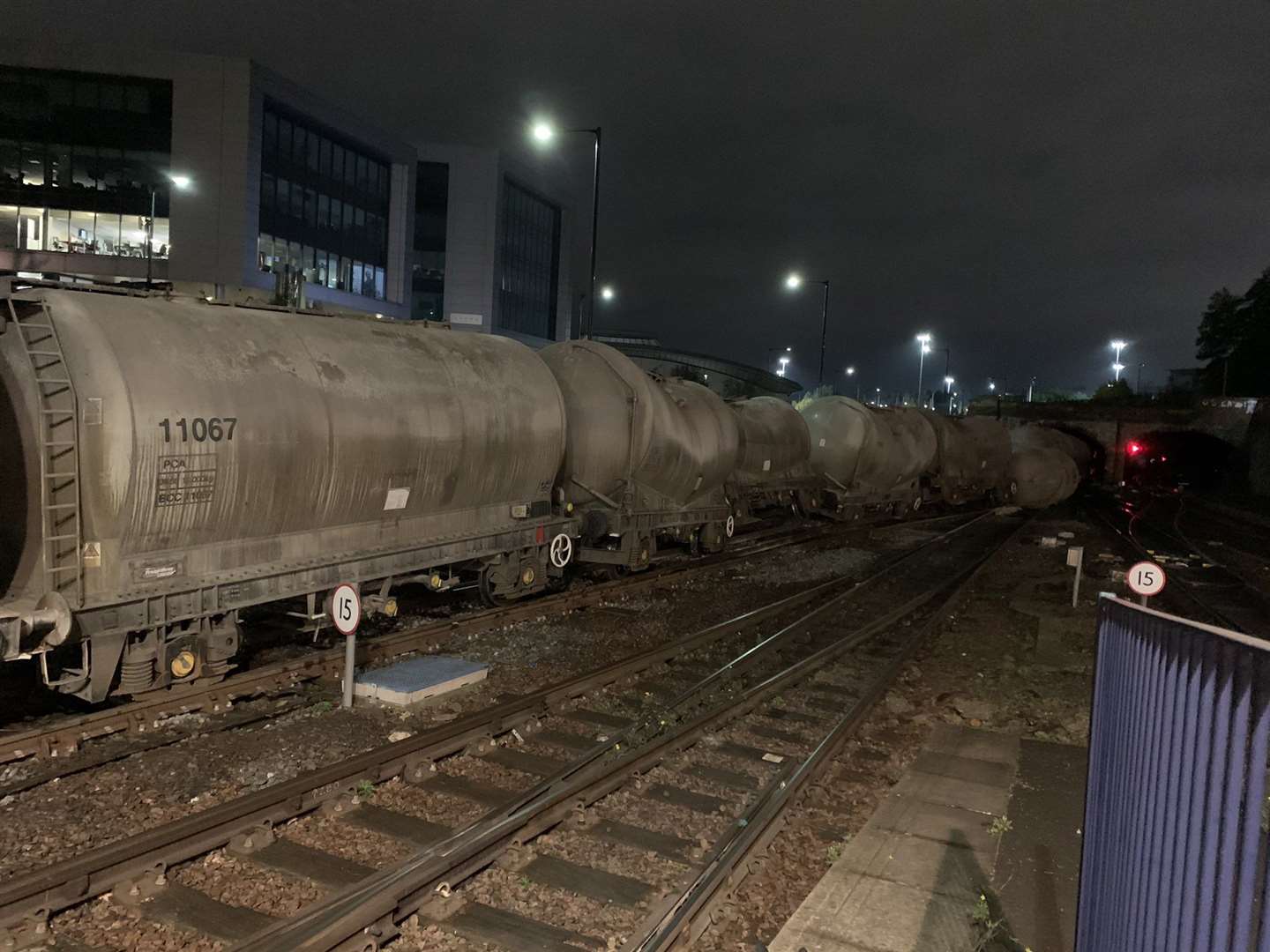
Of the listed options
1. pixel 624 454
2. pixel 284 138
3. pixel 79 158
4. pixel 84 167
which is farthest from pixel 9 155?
pixel 624 454

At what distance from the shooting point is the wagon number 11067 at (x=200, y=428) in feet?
24.8

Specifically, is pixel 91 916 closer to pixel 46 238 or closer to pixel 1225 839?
pixel 1225 839

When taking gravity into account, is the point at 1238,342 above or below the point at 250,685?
above

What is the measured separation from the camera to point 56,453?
6887mm

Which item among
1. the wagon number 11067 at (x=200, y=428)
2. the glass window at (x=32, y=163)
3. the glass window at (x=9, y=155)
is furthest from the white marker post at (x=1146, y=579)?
the glass window at (x=9, y=155)

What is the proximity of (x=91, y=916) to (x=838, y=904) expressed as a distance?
460cm

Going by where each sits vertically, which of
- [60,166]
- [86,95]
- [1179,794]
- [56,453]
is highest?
[86,95]

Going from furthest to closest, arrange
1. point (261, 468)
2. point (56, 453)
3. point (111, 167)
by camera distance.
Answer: point (111, 167), point (261, 468), point (56, 453)

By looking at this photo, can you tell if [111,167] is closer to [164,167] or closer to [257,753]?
[164,167]

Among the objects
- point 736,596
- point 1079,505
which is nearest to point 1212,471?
point 1079,505

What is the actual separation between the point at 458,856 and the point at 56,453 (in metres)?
4.64

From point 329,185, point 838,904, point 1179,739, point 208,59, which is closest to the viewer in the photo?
point 1179,739

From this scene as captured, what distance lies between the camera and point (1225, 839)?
2.64 meters

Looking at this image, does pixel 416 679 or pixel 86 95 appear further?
pixel 86 95
